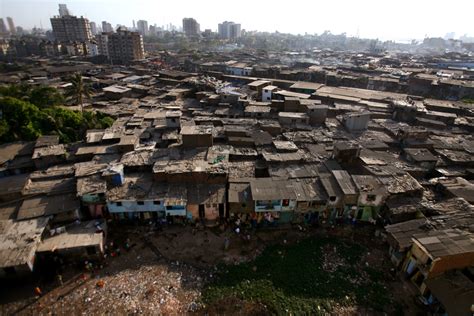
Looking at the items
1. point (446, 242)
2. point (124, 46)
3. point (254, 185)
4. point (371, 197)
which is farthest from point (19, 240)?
point (124, 46)

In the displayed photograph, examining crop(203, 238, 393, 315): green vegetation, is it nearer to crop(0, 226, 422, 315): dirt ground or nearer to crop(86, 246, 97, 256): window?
crop(0, 226, 422, 315): dirt ground

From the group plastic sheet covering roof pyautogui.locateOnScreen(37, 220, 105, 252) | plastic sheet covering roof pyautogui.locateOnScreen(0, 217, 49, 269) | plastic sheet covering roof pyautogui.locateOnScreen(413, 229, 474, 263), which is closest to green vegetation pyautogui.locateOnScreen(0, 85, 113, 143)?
plastic sheet covering roof pyautogui.locateOnScreen(0, 217, 49, 269)

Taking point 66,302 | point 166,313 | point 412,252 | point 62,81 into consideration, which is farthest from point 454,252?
point 62,81

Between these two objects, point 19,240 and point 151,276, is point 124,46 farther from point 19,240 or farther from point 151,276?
point 151,276

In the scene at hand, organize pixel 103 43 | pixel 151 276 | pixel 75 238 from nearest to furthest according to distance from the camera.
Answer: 1. pixel 151 276
2. pixel 75 238
3. pixel 103 43

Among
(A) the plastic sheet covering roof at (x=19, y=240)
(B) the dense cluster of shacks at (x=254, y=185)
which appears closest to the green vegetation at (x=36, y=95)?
(B) the dense cluster of shacks at (x=254, y=185)

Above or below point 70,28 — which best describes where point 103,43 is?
below
